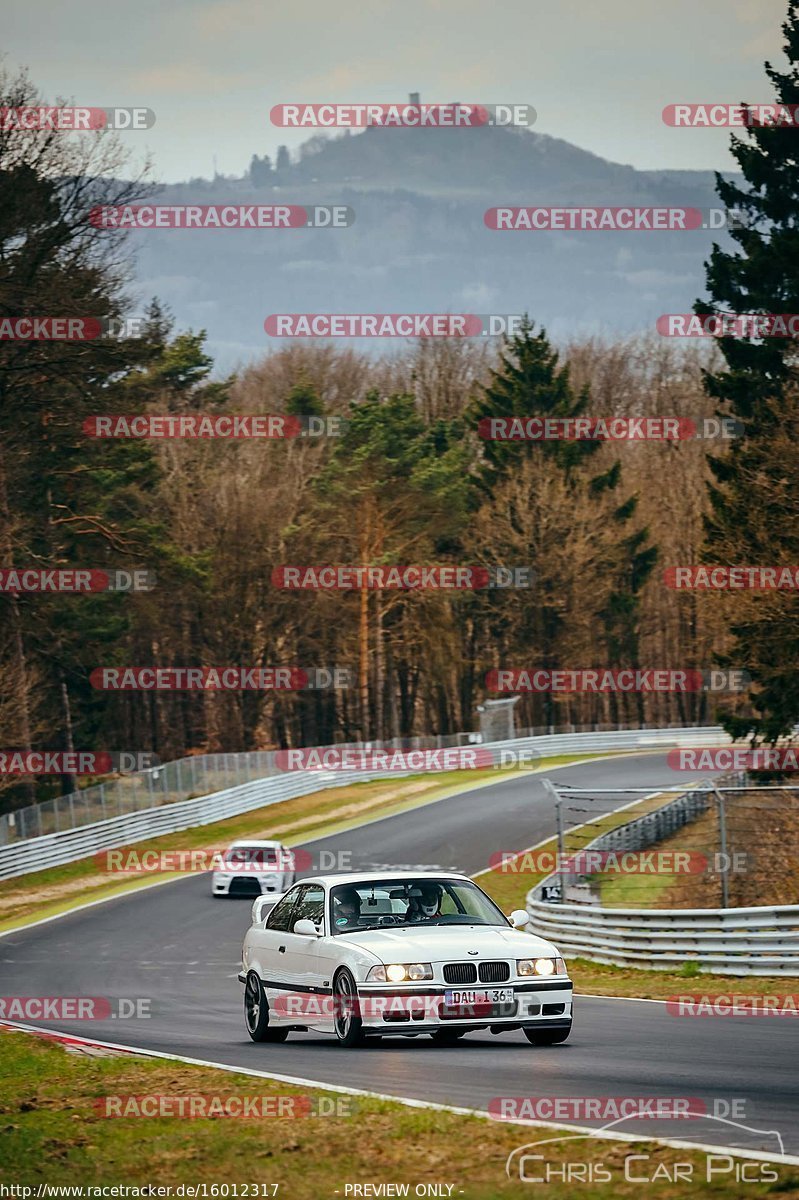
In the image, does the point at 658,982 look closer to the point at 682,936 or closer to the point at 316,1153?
the point at 682,936

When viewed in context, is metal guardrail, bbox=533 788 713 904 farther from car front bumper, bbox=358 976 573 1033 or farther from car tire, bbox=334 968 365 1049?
car front bumper, bbox=358 976 573 1033

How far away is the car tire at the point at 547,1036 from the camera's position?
12.6m

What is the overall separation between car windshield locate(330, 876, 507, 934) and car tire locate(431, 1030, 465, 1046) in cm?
93

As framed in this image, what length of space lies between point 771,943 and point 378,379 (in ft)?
277

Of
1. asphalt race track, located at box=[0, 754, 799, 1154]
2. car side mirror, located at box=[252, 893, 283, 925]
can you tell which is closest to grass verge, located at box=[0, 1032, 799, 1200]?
asphalt race track, located at box=[0, 754, 799, 1154]

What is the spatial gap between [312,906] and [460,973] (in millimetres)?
2113

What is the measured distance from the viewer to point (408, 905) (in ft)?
44.4

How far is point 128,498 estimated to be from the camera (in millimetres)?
65750

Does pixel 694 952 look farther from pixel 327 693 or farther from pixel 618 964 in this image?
pixel 327 693

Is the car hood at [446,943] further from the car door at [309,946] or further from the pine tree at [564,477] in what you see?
the pine tree at [564,477]

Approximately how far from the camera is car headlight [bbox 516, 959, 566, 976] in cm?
1223

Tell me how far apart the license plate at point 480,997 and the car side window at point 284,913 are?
244 centimetres

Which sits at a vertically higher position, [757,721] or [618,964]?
[757,721]

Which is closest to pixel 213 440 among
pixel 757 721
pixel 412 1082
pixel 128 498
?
pixel 128 498
